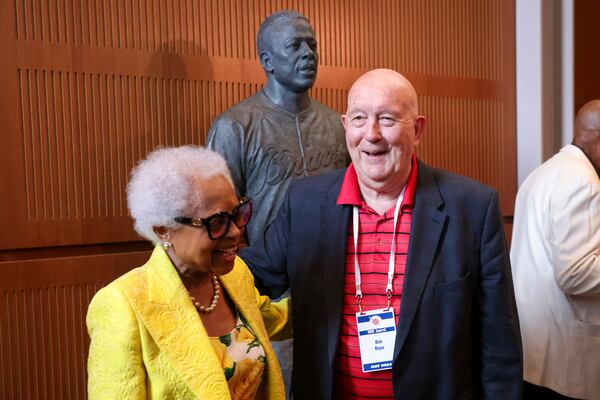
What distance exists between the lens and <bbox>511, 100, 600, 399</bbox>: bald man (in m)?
2.94

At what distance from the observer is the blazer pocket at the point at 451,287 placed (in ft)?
6.31

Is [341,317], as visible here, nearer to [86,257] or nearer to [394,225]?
[394,225]

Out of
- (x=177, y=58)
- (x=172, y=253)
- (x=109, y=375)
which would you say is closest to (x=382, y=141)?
A: (x=172, y=253)

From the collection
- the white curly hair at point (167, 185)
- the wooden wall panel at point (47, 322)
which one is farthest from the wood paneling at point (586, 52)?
the white curly hair at point (167, 185)

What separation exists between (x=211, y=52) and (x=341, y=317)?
2.11 meters

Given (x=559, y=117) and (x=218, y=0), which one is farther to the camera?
(x=559, y=117)

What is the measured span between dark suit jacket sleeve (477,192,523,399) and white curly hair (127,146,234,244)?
0.76 metres

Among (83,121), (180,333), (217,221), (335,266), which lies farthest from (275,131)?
(180,333)

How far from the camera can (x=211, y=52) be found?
12.2 ft

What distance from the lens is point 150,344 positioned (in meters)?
1.61

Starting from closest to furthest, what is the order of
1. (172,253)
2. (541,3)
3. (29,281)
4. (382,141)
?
(172,253), (382,141), (29,281), (541,3)

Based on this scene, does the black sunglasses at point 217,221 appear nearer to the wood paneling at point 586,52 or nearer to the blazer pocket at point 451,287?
the blazer pocket at point 451,287

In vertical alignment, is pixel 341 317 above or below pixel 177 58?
below

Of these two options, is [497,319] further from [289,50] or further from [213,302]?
[289,50]
